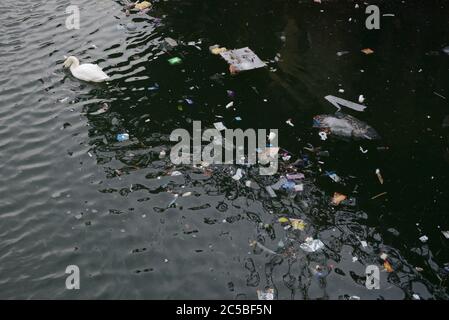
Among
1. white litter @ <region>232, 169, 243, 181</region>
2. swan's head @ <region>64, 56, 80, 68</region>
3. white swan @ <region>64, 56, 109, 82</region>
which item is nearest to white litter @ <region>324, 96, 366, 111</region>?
white litter @ <region>232, 169, 243, 181</region>

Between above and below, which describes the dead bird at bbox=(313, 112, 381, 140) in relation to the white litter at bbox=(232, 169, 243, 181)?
above

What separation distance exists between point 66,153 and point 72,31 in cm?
369

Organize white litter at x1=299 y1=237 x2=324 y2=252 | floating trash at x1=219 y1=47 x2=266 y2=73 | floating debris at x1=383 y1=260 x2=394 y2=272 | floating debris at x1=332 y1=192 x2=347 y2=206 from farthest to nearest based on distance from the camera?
1. floating trash at x1=219 y1=47 x2=266 y2=73
2. floating debris at x1=332 y1=192 x2=347 y2=206
3. white litter at x1=299 y1=237 x2=324 y2=252
4. floating debris at x1=383 y1=260 x2=394 y2=272

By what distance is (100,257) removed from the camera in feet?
15.6

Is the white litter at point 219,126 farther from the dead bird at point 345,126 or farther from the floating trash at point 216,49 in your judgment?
the floating trash at point 216,49

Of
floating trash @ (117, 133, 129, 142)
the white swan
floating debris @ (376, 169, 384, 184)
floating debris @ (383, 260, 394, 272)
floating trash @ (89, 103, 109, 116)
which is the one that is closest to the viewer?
floating debris @ (383, 260, 394, 272)

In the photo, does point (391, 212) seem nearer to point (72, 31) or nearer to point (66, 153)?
point (66, 153)

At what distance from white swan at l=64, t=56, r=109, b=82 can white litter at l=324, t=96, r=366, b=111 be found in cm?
373

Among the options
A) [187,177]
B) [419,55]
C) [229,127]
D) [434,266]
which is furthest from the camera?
[419,55]

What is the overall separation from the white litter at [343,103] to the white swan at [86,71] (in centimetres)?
373

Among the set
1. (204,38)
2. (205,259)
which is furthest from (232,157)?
(204,38)

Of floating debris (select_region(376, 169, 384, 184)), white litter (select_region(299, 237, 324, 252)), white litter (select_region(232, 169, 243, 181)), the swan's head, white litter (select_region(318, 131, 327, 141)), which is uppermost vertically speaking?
the swan's head

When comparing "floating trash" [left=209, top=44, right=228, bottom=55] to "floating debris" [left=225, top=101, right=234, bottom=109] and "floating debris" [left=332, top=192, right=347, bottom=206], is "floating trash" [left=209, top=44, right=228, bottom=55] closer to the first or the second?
"floating debris" [left=225, top=101, right=234, bottom=109]

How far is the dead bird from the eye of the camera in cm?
624
